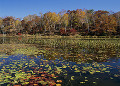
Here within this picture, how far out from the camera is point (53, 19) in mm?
61219

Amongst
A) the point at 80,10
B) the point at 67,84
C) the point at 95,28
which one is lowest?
the point at 67,84

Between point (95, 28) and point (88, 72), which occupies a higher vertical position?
point (95, 28)

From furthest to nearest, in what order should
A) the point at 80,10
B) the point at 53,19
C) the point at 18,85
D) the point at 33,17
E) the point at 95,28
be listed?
the point at 33,17 → the point at 80,10 → the point at 53,19 → the point at 95,28 → the point at 18,85

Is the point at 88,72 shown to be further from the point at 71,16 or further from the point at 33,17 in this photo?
the point at 33,17

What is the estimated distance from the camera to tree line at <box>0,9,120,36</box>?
176ft

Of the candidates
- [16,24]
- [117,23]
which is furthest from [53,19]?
[117,23]

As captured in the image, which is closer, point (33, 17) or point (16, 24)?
point (16, 24)

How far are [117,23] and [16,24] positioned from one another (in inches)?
2121

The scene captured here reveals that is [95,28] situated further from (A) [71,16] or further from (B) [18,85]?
(B) [18,85]

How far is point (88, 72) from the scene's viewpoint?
6.27m

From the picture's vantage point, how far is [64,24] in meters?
61.9

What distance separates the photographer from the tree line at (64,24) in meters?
53.8

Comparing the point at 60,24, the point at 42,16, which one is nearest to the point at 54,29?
the point at 60,24

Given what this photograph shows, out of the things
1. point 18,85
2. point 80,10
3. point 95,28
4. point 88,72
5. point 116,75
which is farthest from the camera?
point 80,10
